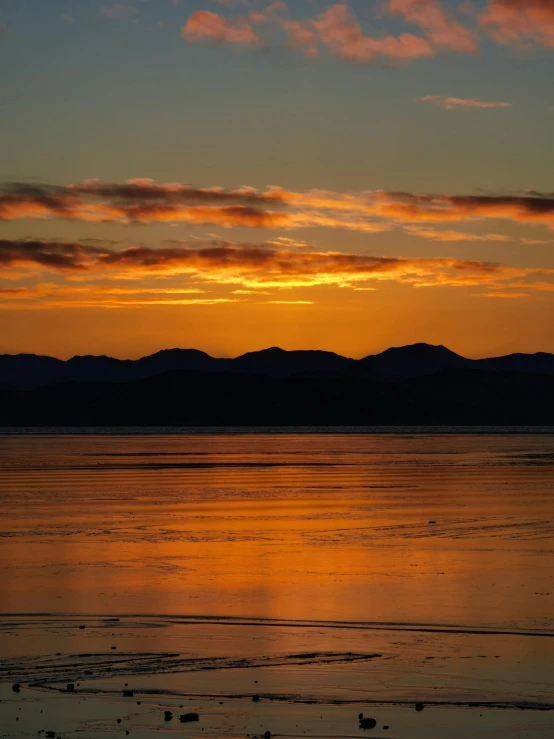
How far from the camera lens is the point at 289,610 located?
2025 centimetres

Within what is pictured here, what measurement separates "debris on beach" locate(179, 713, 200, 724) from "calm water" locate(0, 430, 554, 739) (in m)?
0.20

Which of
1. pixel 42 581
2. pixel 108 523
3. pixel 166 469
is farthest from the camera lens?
pixel 166 469

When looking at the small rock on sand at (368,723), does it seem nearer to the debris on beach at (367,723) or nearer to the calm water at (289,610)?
the debris on beach at (367,723)

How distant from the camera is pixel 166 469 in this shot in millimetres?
75625

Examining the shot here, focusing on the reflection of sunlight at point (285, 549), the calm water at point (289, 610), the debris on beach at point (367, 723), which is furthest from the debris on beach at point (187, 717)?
the reflection of sunlight at point (285, 549)

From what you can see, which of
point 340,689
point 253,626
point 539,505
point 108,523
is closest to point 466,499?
point 539,505

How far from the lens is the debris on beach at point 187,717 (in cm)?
1335

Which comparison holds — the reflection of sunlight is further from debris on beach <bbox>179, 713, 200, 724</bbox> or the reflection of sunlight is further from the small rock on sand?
debris on beach <bbox>179, 713, 200, 724</bbox>

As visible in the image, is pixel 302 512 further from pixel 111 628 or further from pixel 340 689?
pixel 340 689

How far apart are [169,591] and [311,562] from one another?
204 inches

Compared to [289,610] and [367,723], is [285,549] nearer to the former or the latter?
[289,610]

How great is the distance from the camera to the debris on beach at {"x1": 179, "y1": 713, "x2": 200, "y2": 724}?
43.8 ft

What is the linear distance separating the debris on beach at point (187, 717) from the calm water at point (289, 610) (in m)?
0.20

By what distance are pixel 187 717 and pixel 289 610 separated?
6.95 meters
